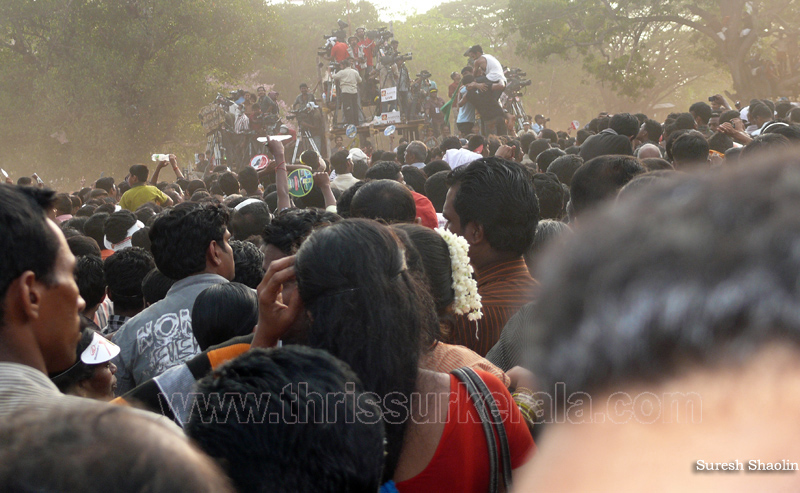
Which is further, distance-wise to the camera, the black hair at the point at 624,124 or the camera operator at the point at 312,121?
the camera operator at the point at 312,121

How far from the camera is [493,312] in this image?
107 inches

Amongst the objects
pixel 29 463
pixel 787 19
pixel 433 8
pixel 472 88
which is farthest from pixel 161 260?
pixel 433 8

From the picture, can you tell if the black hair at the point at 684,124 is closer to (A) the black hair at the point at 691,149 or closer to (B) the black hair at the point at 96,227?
(A) the black hair at the point at 691,149

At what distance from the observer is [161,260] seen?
312 cm

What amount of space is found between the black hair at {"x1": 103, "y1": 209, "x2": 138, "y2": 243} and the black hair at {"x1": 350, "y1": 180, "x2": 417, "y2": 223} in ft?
7.60

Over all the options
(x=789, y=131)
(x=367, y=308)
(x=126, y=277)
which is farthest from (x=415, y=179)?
(x=367, y=308)

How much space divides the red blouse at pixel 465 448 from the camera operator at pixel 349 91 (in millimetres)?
16954

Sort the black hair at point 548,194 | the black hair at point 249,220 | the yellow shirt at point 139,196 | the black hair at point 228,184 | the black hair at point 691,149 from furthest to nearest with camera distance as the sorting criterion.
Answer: the black hair at point 228,184 → the yellow shirt at point 139,196 → the black hair at point 691,149 → the black hair at point 249,220 → the black hair at point 548,194

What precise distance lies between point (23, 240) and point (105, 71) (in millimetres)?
21939

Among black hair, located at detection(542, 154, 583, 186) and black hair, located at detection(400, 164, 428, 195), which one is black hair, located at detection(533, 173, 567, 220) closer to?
black hair, located at detection(542, 154, 583, 186)

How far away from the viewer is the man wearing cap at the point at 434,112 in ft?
62.3

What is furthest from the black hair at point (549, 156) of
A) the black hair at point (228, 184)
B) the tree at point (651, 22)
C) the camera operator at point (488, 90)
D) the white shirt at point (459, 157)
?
the tree at point (651, 22)

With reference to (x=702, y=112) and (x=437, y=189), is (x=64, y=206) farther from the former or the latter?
(x=702, y=112)

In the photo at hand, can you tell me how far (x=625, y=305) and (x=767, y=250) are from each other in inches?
4.6
